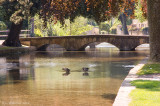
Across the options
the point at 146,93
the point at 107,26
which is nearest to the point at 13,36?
the point at 146,93

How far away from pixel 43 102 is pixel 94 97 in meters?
2.03

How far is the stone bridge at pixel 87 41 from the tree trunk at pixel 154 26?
3111 cm

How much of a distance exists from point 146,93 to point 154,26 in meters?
9.87

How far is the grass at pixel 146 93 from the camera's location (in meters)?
11.1

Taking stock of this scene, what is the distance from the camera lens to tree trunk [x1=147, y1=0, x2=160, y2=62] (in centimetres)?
2161

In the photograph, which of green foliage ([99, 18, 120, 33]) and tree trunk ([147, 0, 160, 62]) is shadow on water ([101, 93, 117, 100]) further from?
green foliage ([99, 18, 120, 33])

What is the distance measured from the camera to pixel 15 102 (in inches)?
536

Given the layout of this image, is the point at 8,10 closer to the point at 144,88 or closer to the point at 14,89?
the point at 14,89

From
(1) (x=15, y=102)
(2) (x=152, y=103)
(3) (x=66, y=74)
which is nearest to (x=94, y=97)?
(1) (x=15, y=102)

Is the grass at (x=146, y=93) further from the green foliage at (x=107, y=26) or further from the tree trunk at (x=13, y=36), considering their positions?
the green foliage at (x=107, y=26)

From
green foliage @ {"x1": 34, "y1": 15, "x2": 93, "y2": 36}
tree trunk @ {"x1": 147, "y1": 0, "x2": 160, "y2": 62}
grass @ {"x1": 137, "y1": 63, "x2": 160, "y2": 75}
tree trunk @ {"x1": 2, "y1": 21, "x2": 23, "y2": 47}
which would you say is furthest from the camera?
green foliage @ {"x1": 34, "y1": 15, "x2": 93, "y2": 36}

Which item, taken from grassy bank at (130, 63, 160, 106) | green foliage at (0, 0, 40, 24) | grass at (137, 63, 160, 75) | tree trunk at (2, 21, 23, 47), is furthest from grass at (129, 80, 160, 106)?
tree trunk at (2, 21, 23, 47)

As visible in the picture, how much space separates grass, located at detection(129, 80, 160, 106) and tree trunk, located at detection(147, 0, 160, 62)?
261 inches

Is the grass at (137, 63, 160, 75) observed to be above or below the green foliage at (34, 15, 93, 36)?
below
